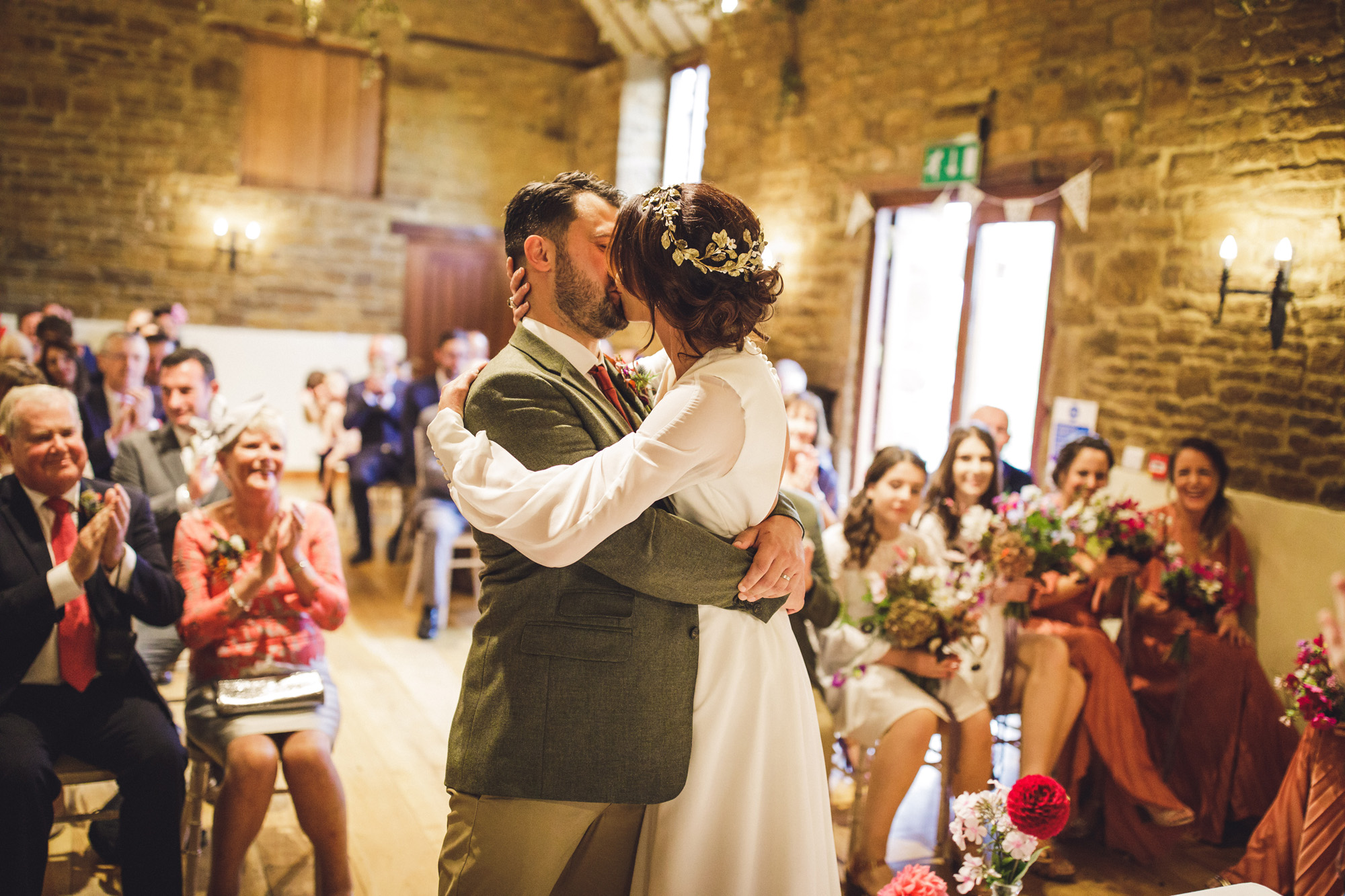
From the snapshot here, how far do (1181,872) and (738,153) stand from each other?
6.51m

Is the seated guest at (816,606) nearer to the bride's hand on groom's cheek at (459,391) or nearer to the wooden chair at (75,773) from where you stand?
the bride's hand on groom's cheek at (459,391)

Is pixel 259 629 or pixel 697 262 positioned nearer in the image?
pixel 697 262

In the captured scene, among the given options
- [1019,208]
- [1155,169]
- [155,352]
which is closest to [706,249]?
[1155,169]

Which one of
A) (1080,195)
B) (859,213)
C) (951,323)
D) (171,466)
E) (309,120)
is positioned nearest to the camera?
(171,466)

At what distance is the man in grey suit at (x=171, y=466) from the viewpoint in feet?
11.6

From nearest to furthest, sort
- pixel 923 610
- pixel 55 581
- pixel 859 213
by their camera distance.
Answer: pixel 55 581 < pixel 923 610 < pixel 859 213

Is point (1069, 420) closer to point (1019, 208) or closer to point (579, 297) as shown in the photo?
point (1019, 208)

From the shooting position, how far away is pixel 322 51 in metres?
10.2

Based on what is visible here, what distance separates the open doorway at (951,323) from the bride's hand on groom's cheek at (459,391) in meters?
4.24

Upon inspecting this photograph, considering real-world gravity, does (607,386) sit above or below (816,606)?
above

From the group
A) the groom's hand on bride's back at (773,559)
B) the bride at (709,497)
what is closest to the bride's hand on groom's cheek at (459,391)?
the bride at (709,497)

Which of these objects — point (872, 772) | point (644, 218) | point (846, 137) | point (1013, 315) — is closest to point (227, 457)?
point (644, 218)

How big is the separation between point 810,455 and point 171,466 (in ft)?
8.52

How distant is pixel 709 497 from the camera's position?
169 centimetres
